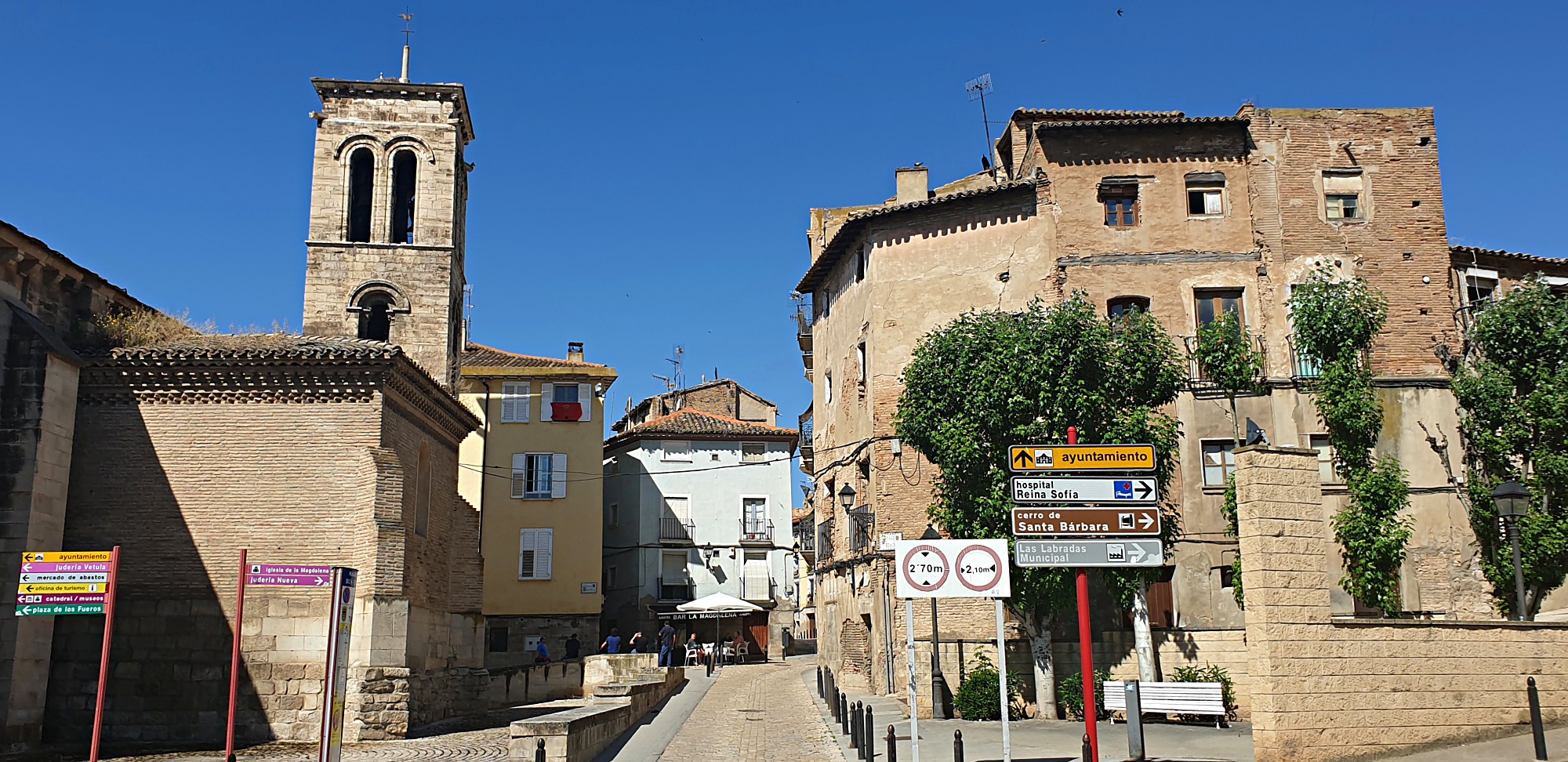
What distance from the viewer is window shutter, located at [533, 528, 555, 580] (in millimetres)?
42188

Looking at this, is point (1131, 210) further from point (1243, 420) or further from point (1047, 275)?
point (1243, 420)

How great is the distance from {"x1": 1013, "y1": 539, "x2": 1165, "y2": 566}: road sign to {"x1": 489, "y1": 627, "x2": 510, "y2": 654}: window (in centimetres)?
3237

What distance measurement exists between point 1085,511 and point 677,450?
39.8m

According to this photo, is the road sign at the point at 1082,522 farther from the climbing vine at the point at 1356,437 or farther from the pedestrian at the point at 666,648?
the pedestrian at the point at 666,648

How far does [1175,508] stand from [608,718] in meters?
12.9

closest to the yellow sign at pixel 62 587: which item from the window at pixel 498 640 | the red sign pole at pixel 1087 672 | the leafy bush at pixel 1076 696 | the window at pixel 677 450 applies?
the red sign pole at pixel 1087 672

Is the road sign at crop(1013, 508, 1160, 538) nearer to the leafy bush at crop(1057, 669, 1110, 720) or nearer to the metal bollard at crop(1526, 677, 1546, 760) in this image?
the metal bollard at crop(1526, 677, 1546, 760)

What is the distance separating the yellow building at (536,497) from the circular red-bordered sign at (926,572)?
31.0 metres

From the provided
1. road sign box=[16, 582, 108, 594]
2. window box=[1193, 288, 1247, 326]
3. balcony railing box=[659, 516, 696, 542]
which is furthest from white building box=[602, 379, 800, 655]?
road sign box=[16, 582, 108, 594]

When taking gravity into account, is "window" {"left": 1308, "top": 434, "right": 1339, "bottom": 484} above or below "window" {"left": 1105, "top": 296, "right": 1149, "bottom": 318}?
below

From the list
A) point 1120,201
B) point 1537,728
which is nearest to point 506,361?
point 1120,201

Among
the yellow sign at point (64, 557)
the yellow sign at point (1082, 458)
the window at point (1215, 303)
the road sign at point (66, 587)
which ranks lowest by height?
the road sign at point (66, 587)

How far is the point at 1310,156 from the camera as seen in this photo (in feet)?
89.6

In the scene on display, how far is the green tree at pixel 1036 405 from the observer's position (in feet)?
72.9
